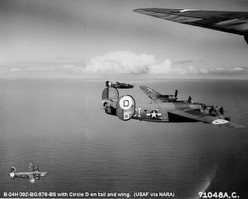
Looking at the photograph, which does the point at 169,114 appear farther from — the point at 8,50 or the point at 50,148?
the point at 8,50

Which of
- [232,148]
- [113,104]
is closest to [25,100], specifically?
[113,104]

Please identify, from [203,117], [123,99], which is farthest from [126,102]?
[203,117]

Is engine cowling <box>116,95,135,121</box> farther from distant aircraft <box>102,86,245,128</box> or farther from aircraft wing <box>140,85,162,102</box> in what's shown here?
aircraft wing <box>140,85,162,102</box>

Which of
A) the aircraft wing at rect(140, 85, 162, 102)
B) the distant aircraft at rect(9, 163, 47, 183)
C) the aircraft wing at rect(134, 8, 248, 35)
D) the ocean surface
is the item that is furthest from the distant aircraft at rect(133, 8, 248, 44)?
the distant aircraft at rect(9, 163, 47, 183)

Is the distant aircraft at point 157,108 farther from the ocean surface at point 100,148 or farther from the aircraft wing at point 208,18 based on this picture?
the aircraft wing at point 208,18

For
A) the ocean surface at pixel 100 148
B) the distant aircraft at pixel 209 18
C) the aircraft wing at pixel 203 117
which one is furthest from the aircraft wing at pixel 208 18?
the aircraft wing at pixel 203 117
